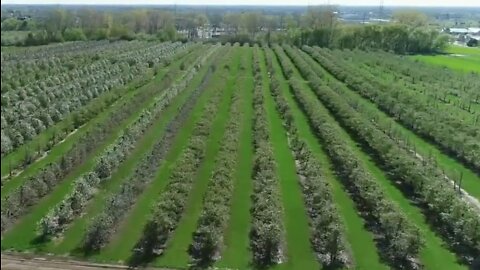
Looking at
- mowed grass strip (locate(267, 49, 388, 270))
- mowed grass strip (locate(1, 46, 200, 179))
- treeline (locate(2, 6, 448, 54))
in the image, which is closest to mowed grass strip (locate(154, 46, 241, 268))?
mowed grass strip (locate(267, 49, 388, 270))

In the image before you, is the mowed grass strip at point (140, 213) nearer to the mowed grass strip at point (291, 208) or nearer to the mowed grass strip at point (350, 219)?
the mowed grass strip at point (291, 208)

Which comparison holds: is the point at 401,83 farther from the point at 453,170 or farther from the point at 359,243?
the point at 359,243

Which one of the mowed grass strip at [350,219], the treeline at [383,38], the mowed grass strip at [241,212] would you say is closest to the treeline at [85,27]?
the treeline at [383,38]

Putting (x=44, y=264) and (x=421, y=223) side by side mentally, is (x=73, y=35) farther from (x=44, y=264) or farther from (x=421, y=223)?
(x=421, y=223)

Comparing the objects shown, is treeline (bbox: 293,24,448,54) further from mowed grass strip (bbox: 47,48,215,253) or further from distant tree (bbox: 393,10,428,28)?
mowed grass strip (bbox: 47,48,215,253)

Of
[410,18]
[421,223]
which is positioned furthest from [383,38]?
[421,223]
